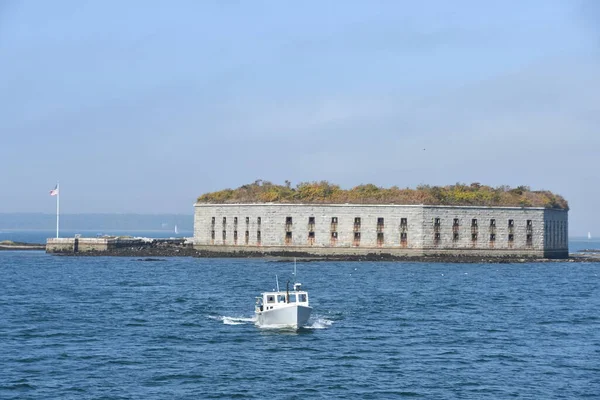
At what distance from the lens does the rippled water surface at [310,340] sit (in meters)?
36.9

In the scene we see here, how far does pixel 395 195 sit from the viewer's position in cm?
11606

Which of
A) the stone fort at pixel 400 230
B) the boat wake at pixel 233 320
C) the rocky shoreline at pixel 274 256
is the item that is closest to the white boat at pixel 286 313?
the boat wake at pixel 233 320

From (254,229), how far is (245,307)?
2250 inches

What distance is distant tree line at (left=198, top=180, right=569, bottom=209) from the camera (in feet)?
376

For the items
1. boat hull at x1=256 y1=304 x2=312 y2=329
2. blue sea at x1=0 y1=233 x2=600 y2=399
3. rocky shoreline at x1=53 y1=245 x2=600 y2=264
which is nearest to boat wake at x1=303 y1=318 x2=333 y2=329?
blue sea at x1=0 y1=233 x2=600 y2=399

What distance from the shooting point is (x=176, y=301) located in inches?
2628

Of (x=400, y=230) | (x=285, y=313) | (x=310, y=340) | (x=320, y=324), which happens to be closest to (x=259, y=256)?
(x=400, y=230)

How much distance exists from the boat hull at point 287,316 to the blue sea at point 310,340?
789 millimetres

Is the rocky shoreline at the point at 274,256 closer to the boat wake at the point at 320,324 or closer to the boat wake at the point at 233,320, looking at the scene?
the boat wake at the point at 233,320

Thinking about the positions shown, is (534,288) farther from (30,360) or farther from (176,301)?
(30,360)

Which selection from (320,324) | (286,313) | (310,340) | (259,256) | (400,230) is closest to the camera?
(310,340)

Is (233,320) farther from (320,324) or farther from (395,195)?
(395,195)

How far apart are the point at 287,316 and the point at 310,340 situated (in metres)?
2.99

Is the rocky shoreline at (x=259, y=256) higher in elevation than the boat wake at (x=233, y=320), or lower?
higher
